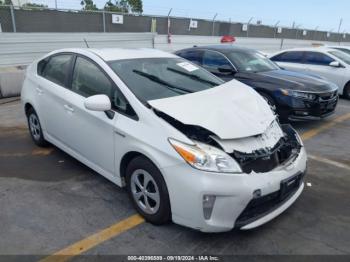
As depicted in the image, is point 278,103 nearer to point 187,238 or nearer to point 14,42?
point 187,238

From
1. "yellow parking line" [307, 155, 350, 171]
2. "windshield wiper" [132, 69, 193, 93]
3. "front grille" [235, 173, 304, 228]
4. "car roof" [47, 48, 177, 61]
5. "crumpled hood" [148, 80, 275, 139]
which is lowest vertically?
"yellow parking line" [307, 155, 350, 171]

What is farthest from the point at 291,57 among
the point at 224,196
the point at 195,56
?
the point at 224,196

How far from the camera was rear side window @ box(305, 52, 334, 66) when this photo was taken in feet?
31.9

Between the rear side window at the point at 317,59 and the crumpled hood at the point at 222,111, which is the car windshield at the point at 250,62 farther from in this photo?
the crumpled hood at the point at 222,111

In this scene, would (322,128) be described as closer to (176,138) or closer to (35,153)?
(176,138)

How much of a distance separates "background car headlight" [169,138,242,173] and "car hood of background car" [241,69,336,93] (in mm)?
3996

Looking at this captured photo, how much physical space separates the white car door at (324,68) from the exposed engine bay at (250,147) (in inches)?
289

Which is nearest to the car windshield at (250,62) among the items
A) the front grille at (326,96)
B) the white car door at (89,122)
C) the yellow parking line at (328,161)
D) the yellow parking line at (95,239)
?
the front grille at (326,96)

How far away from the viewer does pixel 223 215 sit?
107 inches

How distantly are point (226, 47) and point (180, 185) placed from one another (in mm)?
5517

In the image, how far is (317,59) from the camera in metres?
9.90

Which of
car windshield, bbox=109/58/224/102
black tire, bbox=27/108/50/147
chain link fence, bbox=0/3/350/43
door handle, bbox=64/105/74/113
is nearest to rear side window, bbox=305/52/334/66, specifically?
car windshield, bbox=109/58/224/102

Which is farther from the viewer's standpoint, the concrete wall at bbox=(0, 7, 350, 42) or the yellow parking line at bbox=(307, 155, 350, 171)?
the concrete wall at bbox=(0, 7, 350, 42)

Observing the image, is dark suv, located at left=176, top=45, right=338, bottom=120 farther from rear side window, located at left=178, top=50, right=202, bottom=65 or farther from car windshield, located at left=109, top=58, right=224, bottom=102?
car windshield, located at left=109, top=58, right=224, bottom=102
